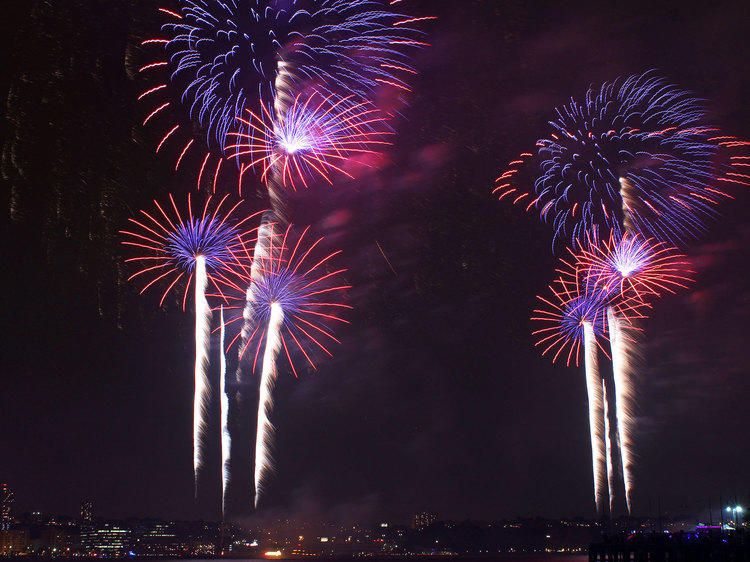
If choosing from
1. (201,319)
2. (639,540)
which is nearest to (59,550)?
(639,540)

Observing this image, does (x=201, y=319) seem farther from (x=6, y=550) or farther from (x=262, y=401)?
(x=6, y=550)

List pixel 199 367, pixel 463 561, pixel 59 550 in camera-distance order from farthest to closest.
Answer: pixel 59 550 → pixel 463 561 → pixel 199 367

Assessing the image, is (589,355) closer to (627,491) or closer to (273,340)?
(627,491)

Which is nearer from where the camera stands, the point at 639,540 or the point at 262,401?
the point at 262,401

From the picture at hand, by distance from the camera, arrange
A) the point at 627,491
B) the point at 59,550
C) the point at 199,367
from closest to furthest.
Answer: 1. the point at 199,367
2. the point at 627,491
3. the point at 59,550

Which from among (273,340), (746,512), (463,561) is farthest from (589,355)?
(463,561)

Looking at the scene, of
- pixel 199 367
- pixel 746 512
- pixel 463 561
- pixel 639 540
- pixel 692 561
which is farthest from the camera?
pixel 463 561

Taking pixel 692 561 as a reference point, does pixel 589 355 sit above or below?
above

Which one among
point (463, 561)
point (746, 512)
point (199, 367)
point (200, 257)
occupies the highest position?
point (200, 257)

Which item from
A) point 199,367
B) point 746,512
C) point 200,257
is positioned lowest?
point 746,512
